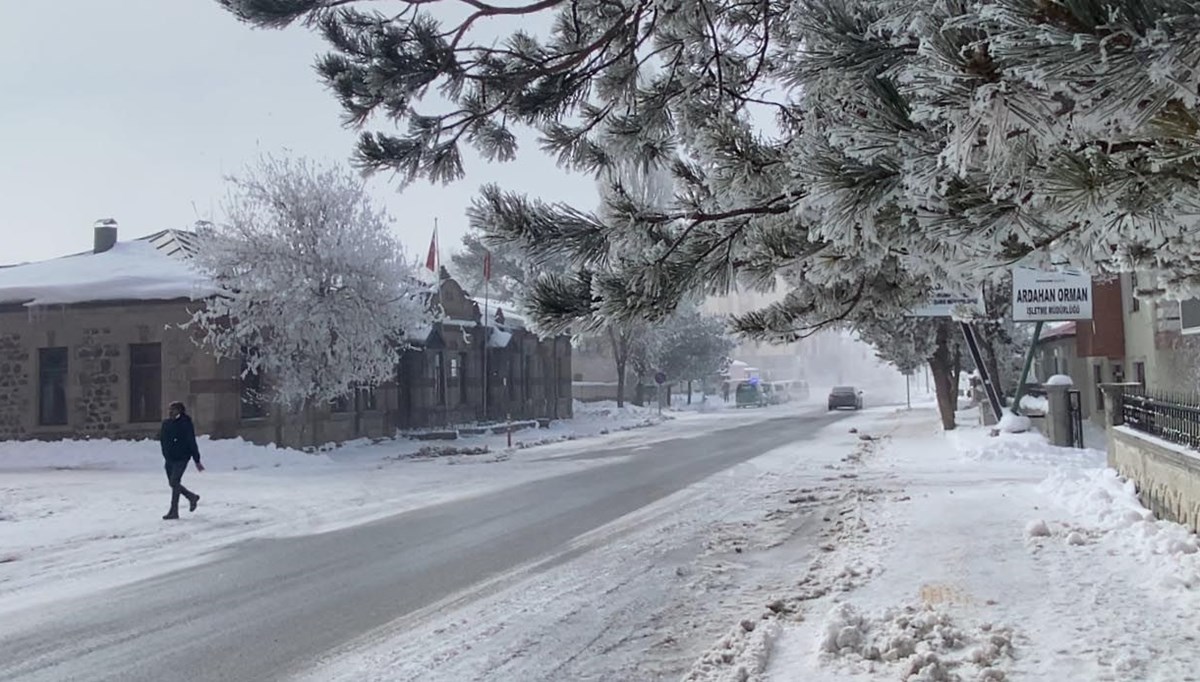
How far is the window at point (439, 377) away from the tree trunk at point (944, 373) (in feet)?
53.0

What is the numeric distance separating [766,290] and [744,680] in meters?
2.20

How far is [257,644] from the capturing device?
21.7ft

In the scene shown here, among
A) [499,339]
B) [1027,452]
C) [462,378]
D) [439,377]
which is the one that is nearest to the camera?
[1027,452]

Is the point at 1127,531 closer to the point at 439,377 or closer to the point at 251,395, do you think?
the point at 251,395

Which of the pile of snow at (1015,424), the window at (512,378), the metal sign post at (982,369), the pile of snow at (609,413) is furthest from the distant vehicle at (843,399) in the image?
the pile of snow at (1015,424)

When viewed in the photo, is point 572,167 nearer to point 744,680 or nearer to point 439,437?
point 744,680

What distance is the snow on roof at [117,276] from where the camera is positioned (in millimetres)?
24062

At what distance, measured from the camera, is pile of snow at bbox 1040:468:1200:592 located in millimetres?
6852

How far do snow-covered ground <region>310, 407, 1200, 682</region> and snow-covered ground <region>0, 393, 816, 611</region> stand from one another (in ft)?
13.9

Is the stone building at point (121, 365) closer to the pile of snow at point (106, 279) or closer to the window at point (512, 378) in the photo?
the pile of snow at point (106, 279)

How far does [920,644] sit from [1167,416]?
5.26 m

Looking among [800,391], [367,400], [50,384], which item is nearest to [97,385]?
[50,384]

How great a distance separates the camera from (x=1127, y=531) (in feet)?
27.5

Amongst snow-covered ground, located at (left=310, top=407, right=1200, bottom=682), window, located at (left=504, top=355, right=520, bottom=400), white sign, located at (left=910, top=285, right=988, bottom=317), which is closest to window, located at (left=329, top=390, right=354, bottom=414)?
window, located at (left=504, top=355, right=520, bottom=400)
